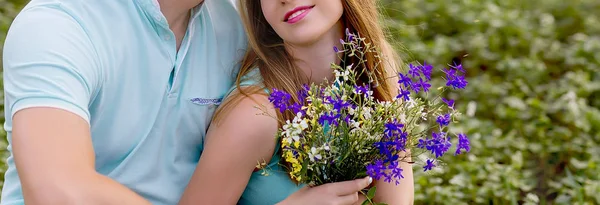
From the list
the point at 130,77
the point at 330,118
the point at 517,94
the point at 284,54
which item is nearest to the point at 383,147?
the point at 330,118

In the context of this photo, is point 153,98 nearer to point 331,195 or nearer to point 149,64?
point 149,64

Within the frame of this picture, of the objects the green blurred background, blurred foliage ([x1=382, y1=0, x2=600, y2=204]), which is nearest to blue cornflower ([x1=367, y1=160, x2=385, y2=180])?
the green blurred background

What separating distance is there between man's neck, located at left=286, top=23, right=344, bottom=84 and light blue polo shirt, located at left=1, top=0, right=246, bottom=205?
192 mm

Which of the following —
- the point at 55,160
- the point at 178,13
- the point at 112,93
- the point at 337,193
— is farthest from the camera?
the point at 178,13

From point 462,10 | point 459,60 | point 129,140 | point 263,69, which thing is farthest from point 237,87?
point 462,10

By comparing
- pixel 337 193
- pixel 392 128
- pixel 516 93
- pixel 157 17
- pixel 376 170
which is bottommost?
pixel 516 93

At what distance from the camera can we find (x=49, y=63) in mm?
2375

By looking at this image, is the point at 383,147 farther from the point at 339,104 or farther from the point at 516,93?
the point at 516,93

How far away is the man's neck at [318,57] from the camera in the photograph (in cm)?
289

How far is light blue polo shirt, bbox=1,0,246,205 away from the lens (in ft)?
7.88

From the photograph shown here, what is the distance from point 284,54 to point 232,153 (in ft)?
1.25

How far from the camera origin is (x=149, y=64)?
274 cm

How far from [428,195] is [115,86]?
1.58 metres

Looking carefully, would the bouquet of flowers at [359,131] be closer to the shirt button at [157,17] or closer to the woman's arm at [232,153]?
the woman's arm at [232,153]
